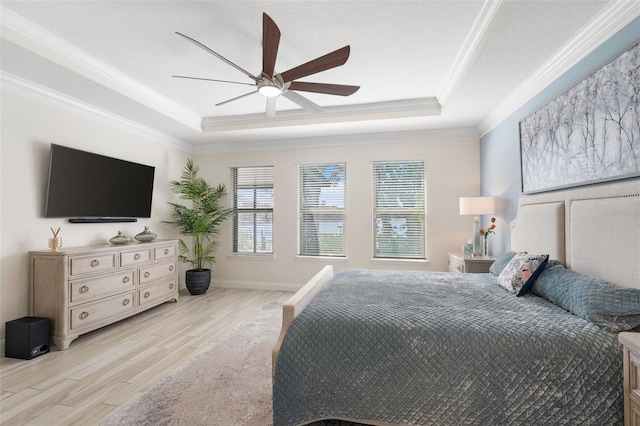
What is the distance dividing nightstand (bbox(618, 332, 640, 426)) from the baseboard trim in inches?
161

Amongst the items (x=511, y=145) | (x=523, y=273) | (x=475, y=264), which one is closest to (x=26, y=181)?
(x=523, y=273)

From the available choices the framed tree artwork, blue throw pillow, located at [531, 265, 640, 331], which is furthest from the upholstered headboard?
blue throw pillow, located at [531, 265, 640, 331]

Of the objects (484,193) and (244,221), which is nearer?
(484,193)

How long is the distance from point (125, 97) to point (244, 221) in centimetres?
262

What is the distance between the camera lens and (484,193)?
168 inches

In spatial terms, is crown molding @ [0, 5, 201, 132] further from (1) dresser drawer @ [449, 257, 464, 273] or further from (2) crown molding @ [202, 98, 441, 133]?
(1) dresser drawer @ [449, 257, 464, 273]

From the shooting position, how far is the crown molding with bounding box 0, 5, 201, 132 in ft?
7.36

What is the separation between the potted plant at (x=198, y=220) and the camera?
4.76 metres

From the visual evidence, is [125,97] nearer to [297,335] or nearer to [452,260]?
[297,335]

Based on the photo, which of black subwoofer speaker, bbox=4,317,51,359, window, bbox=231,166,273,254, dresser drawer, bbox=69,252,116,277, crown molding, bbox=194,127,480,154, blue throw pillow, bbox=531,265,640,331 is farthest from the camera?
window, bbox=231,166,273,254

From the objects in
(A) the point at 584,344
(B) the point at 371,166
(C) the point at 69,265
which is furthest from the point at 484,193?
(C) the point at 69,265

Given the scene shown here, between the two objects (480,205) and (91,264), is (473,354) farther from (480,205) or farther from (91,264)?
(91,264)

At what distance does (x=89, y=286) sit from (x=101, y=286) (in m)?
0.14

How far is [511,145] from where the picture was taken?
342 centimetres
